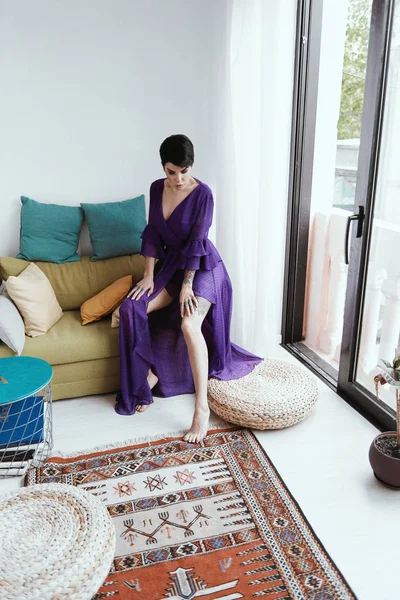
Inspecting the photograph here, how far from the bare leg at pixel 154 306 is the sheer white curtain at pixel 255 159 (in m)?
0.51

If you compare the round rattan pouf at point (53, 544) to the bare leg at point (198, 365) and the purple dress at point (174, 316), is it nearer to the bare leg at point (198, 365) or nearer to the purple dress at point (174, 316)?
the bare leg at point (198, 365)

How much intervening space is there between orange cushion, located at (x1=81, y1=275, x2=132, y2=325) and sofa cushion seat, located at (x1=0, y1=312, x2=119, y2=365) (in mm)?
46

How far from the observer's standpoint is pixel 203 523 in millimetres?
1923

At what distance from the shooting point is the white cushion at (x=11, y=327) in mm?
2485

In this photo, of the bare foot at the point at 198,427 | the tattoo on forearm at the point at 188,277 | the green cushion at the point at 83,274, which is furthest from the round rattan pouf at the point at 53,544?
the green cushion at the point at 83,274

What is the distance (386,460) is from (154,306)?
135cm

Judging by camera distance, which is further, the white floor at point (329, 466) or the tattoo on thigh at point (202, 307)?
the tattoo on thigh at point (202, 307)

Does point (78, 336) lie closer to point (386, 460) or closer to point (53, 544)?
point (53, 544)

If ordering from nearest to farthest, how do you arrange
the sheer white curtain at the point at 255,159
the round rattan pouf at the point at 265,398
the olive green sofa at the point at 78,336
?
1. the round rattan pouf at the point at 265,398
2. the olive green sofa at the point at 78,336
3. the sheer white curtain at the point at 255,159

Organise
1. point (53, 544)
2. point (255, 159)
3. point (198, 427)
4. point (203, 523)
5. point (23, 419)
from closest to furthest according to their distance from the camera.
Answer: point (53, 544) → point (203, 523) → point (23, 419) → point (198, 427) → point (255, 159)

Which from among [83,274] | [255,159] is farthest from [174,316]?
[255,159]

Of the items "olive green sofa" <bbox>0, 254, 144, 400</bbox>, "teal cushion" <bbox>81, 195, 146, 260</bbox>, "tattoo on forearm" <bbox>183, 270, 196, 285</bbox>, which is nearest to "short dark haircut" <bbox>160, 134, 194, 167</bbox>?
"tattoo on forearm" <bbox>183, 270, 196, 285</bbox>

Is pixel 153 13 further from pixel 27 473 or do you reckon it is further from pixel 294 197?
pixel 27 473

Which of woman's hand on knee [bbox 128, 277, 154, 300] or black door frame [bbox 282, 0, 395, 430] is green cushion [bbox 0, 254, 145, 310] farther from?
black door frame [bbox 282, 0, 395, 430]
